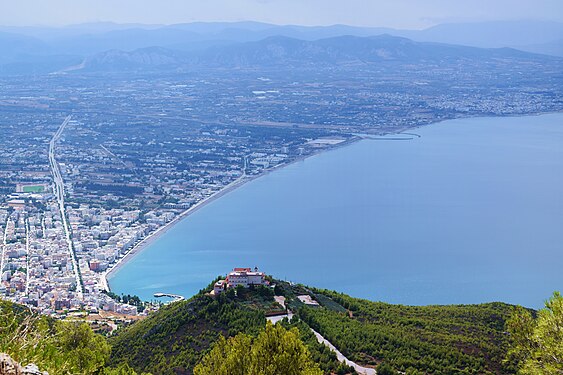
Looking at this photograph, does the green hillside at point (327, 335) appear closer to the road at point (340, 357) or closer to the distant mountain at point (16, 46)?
the road at point (340, 357)

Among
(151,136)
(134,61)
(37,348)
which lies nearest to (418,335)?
(37,348)

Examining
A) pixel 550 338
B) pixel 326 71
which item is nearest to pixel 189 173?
pixel 550 338

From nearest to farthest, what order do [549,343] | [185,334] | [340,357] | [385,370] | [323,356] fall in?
[549,343] → [385,370] → [323,356] → [340,357] → [185,334]

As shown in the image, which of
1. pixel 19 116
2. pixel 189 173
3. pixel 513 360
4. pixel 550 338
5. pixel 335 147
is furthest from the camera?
pixel 19 116

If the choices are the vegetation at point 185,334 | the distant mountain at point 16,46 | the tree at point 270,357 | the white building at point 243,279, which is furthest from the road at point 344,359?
the distant mountain at point 16,46

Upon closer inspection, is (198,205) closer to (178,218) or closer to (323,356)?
(178,218)

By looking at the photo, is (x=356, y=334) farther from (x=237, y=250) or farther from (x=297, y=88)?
(x=297, y=88)
